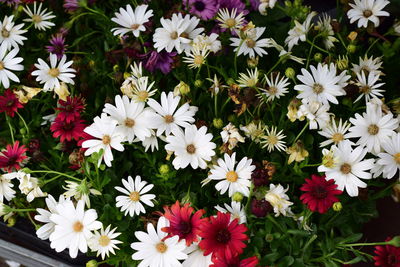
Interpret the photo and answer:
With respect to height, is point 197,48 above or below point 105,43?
below

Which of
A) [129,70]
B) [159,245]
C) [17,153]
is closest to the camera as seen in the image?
[159,245]

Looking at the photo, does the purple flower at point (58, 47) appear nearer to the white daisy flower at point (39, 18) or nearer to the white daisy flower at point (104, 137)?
the white daisy flower at point (39, 18)

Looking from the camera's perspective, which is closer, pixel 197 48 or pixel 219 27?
pixel 197 48

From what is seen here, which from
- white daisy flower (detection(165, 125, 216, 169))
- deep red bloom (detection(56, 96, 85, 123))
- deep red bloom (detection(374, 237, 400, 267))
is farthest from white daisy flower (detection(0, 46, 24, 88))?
deep red bloom (detection(374, 237, 400, 267))

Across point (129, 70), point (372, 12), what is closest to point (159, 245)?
point (129, 70)

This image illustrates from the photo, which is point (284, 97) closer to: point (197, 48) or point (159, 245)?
point (197, 48)

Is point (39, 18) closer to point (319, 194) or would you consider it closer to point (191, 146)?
point (191, 146)

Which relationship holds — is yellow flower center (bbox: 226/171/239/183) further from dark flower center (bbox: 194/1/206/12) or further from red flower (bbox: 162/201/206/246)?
dark flower center (bbox: 194/1/206/12)
